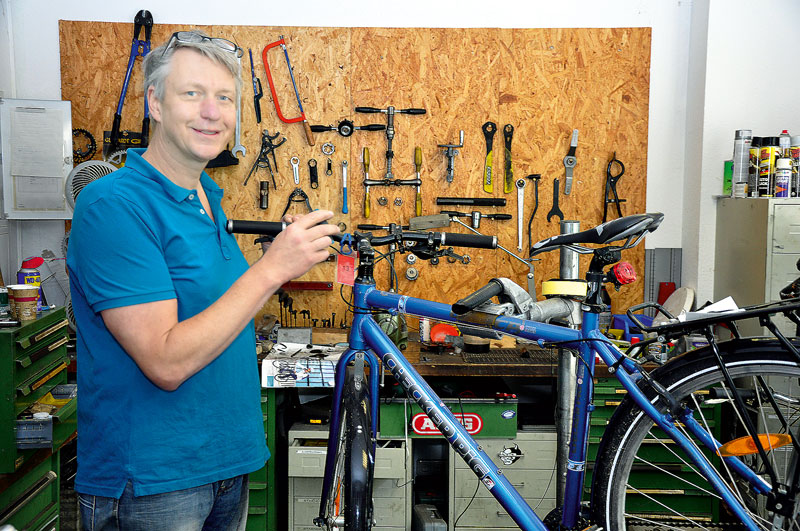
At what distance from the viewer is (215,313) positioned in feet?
3.52

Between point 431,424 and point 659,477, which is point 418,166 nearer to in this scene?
point 431,424

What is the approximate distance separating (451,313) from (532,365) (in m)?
1.30

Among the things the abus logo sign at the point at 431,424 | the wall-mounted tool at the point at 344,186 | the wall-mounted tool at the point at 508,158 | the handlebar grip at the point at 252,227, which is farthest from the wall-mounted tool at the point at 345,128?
the handlebar grip at the point at 252,227

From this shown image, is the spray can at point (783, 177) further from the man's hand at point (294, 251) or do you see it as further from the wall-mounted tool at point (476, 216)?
the man's hand at point (294, 251)

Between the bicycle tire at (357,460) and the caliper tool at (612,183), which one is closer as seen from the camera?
the bicycle tire at (357,460)

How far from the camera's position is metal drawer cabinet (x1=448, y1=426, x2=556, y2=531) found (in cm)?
286

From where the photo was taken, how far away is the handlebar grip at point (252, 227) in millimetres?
1441

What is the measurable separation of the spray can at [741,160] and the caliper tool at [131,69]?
9.07 ft

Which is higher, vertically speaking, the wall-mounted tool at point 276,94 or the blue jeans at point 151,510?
the wall-mounted tool at point 276,94

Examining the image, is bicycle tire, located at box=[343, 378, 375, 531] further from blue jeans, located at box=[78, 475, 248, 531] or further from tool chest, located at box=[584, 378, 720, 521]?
tool chest, located at box=[584, 378, 720, 521]

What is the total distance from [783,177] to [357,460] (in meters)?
2.27

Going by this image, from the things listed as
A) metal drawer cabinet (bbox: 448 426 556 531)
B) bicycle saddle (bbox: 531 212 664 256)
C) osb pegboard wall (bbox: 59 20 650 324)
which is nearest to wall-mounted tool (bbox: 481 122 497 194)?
osb pegboard wall (bbox: 59 20 650 324)

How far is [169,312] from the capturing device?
1.08m

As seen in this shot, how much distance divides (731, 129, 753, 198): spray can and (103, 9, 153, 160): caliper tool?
276 cm
